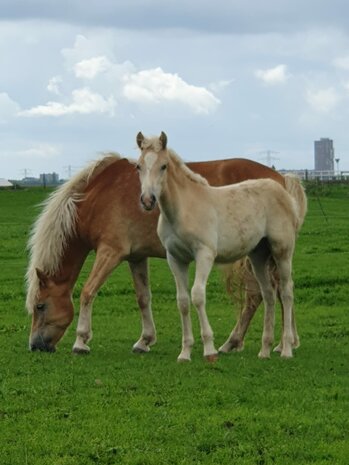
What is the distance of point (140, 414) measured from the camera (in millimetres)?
A: 6969

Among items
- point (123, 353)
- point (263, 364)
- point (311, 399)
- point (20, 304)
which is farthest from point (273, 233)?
point (20, 304)

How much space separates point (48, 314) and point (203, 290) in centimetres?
232

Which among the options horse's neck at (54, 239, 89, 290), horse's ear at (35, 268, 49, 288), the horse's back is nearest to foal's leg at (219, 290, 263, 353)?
the horse's back

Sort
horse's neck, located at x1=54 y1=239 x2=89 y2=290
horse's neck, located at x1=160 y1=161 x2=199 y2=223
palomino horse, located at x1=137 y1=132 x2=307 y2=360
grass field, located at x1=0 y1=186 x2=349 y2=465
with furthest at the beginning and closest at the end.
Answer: horse's neck, located at x1=54 y1=239 x2=89 y2=290 < horse's neck, located at x1=160 y1=161 x2=199 y2=223 < palomino horse, located at x1=137 y1=132 x2=307 y2=360 < grass field, located at x1=0 y1=186 x2=349 y2=465

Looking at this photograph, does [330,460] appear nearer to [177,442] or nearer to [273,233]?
[177,442]

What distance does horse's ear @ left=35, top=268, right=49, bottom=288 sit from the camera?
10.7 meters

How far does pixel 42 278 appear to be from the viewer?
10.7 metres

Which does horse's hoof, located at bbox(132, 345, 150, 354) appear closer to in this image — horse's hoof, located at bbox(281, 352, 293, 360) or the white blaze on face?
horse's hoof, located at bbox(281, 352, 293, 360)

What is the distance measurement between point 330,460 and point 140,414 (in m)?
1.69

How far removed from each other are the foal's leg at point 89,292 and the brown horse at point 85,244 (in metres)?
0.01

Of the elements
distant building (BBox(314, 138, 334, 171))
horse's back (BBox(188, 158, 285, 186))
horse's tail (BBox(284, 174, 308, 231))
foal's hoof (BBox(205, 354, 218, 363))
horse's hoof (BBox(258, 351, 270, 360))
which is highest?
distant building (BBox(314, 138, 334, 171))

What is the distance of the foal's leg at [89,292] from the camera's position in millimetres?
10414

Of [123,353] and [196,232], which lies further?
[123,353]

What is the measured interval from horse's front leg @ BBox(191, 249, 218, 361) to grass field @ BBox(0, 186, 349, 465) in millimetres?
180
